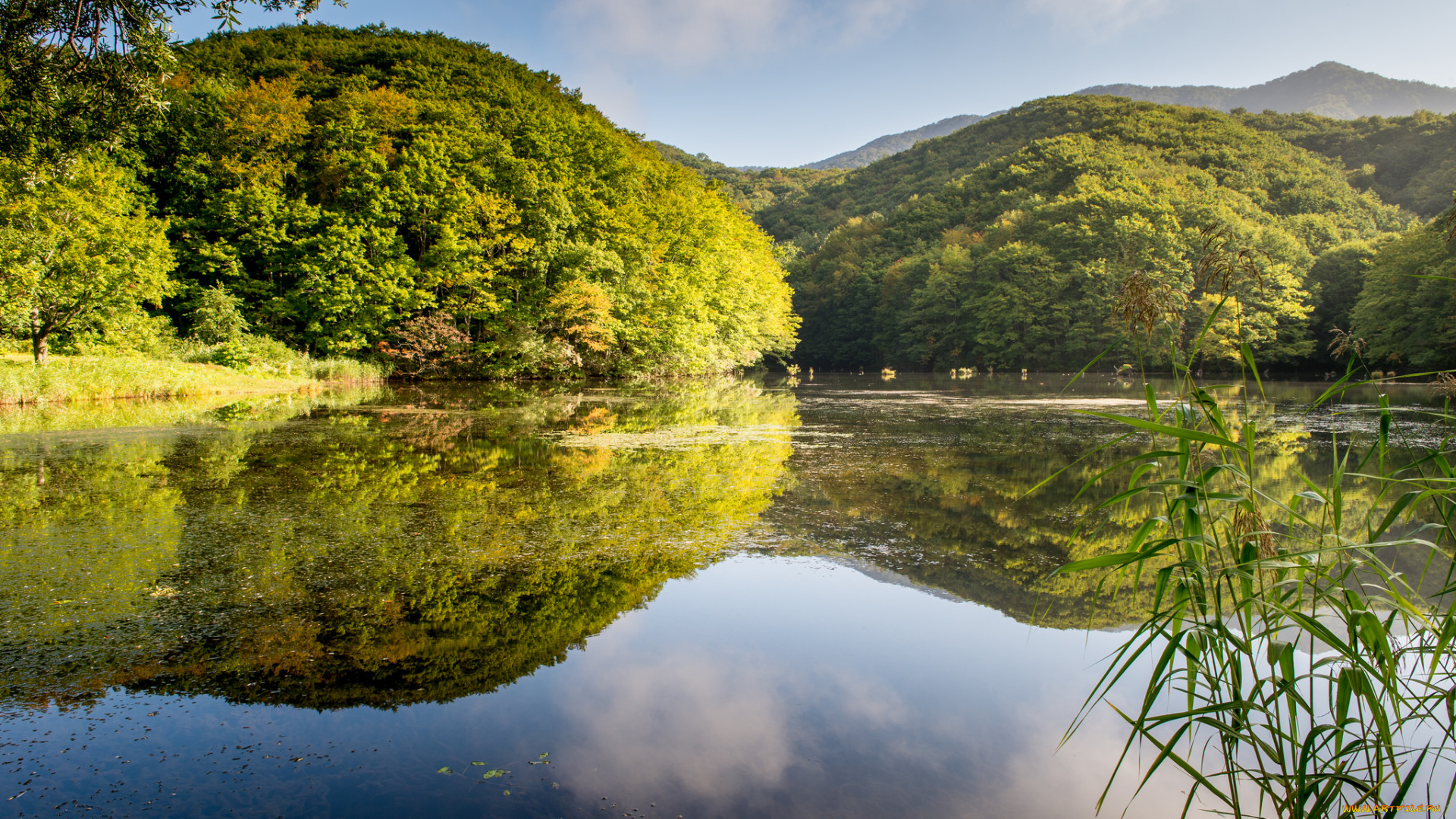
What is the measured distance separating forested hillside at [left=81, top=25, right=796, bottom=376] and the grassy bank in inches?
224

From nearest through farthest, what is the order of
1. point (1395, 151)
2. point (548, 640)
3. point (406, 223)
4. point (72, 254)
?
point (548, 640) → point (72, 254) → point (406, 223) → point (1395, 151)

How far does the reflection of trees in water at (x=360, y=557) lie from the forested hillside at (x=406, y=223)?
16.7m

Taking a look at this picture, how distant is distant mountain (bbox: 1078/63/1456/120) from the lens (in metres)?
85.8

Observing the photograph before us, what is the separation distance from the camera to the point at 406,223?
26234 mm

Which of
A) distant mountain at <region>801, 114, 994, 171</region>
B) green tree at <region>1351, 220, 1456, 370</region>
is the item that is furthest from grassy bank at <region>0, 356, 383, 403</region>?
distant mountain at <region>801, 114, 994, 171</region>

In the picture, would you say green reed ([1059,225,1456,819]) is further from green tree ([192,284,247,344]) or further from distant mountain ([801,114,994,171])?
distant mountain ([801,114,994,171])

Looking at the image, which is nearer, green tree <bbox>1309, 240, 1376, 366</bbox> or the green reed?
the green reed

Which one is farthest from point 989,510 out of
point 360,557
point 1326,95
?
point 1326,95

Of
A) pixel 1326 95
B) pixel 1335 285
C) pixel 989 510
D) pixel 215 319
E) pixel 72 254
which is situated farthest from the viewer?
pixel 1326 95

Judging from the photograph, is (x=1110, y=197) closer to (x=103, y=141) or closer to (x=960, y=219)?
(x=960, y=219)

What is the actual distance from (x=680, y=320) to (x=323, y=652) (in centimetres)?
2679

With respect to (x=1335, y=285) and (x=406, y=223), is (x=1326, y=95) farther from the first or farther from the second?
(x=406, y=223)

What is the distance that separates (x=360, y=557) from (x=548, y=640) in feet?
6.10

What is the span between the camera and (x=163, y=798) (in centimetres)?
211
